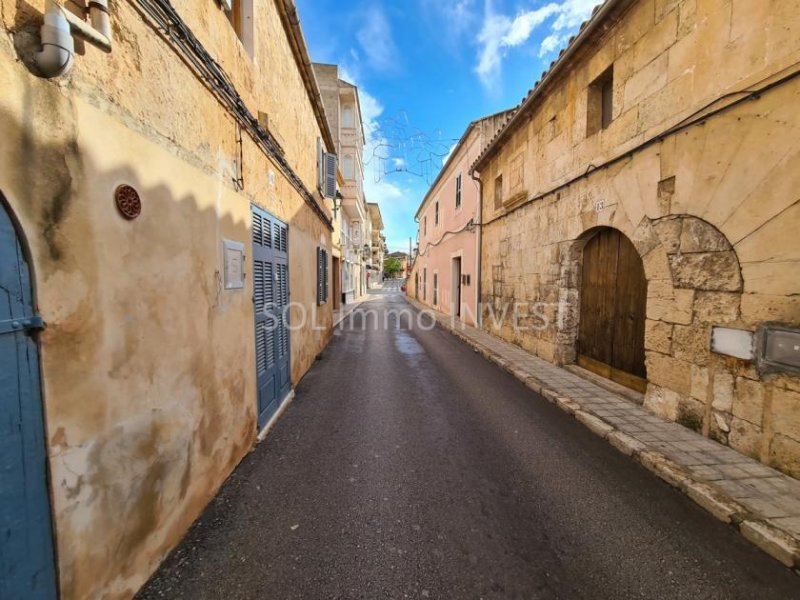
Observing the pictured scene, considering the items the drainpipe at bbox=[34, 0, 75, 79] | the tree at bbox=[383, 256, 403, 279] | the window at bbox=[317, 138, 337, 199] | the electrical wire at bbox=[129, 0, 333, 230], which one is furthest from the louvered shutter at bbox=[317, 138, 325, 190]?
the tree at bbox=[383, 256, 403, 279]

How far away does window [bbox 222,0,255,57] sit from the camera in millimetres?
3447

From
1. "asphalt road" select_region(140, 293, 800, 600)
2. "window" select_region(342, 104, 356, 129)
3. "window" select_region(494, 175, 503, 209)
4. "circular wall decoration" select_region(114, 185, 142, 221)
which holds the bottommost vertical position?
"asphalt road" select_region(140, 293, 800, 600)

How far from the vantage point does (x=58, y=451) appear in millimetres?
1366

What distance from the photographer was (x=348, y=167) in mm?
15820

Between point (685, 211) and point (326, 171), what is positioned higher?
point (326, 171)

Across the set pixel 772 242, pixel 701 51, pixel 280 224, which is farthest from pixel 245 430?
pixel 701 51

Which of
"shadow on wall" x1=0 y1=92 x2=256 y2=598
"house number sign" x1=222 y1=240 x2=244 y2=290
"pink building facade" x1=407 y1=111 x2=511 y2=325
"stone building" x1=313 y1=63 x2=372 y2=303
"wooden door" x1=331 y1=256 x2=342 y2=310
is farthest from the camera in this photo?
"stone building" x1=313 y1=63 x2=372 y2=303

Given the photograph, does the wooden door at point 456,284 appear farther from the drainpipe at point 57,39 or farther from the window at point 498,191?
the drainpipe at point 57,39

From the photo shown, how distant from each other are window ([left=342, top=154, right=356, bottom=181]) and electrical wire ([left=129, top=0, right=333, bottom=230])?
42.0 feet

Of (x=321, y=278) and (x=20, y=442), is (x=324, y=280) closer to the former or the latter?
(x=321, y=278)

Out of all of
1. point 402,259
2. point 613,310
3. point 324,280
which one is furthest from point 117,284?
point 402,259

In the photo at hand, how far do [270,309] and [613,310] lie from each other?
17.2 ft

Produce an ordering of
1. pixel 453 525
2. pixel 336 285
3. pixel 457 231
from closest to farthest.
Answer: pixel 453 525 → pixel 457 231 → pixel 336 285

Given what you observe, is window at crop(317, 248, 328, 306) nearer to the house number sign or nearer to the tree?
Result: the house number sign
